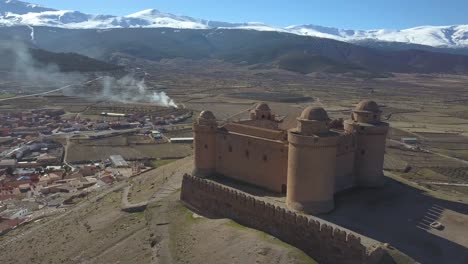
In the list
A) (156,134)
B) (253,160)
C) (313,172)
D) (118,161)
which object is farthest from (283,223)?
(156,134)

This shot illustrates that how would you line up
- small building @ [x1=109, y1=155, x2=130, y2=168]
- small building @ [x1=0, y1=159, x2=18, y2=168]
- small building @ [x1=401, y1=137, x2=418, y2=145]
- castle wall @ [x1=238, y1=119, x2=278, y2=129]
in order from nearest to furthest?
castle wall @ [x1=238, y1=119, x2=278, y2=129] → small building @ [x1=109, y1=155, x2=130, y2=168] → small building @ [x1=0, y1=159, x2=18, y2=168] → small building @ [x1=401, y1=137, x2=418, y2=145]

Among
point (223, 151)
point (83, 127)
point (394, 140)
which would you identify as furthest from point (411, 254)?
point (83, 127)

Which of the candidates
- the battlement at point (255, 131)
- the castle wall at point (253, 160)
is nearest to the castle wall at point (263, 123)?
the battlement at point (255, 131)

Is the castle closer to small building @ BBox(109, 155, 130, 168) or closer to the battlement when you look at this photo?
the battlement

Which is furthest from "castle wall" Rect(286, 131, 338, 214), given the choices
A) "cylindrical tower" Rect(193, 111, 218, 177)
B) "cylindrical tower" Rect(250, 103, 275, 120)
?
"cylindrical tower" Rect(250, 103, 275, 120)

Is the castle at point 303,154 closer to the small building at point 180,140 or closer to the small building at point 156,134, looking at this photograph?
the small building at point 180,140

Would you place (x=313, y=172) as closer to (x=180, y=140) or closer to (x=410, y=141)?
(x=180, y=140)

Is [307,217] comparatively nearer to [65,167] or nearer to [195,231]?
[195,231]
